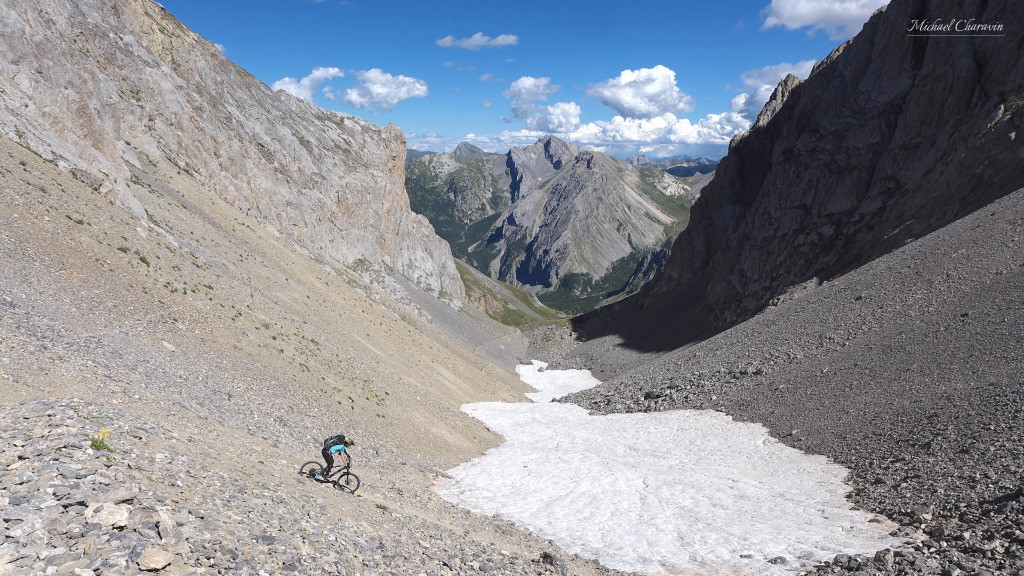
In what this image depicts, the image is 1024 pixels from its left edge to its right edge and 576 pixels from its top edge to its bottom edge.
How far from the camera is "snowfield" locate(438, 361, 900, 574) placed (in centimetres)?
1856

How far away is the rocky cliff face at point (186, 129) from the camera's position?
125 feet

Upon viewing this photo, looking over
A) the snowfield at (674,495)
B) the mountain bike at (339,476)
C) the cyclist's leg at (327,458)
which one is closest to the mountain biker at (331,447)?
the cyclist's leg at (327,458)

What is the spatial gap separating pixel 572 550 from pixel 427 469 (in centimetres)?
912

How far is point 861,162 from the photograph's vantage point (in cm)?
6881

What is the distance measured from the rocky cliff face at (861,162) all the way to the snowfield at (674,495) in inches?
1379

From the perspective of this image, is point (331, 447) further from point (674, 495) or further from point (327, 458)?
point (674, 495)

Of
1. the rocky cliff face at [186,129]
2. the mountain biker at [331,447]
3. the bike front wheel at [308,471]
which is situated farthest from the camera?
the rocky cliff face at [186,129]

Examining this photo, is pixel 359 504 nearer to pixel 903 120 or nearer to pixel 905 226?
pixel 905 226

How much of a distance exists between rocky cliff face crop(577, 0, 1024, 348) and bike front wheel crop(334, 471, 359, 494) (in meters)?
55.7

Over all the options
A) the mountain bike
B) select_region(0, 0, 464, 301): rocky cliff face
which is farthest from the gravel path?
select_region(0, 0, 464, 301): rocky cliff face
